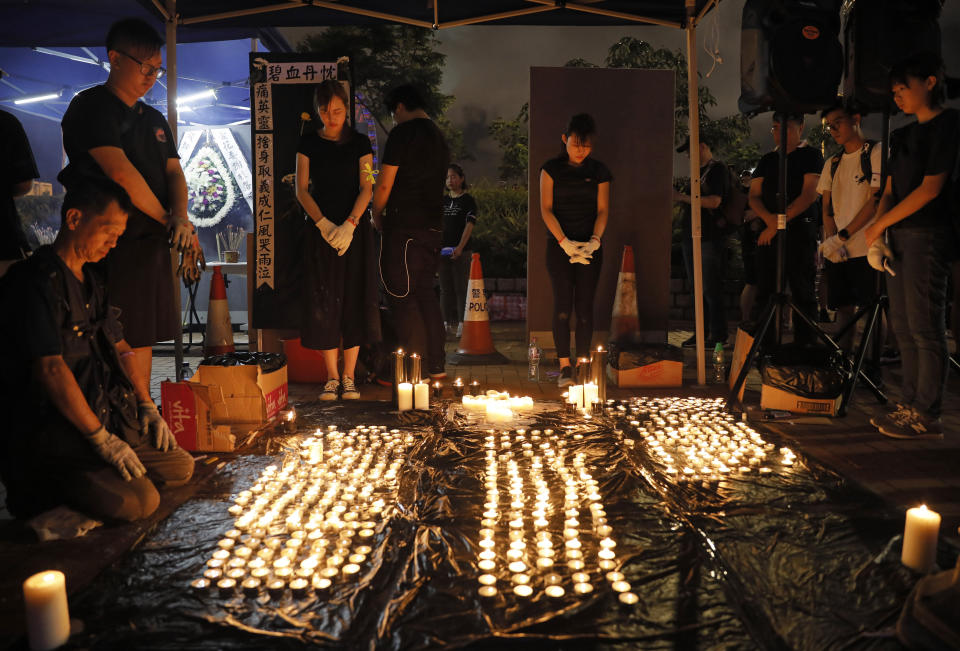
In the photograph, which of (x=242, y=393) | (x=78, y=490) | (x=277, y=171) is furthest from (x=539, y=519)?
(x=277, y=171)

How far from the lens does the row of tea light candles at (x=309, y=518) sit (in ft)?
6.26

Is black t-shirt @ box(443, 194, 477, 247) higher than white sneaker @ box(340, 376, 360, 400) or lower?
higher

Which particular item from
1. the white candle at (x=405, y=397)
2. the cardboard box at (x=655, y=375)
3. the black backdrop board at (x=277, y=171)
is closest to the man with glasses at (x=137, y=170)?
the white candle at (x=405, y=397)

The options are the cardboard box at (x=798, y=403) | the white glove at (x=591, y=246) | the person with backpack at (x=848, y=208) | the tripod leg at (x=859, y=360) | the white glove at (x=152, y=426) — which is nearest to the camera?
the white glove at (x=152, y=426)

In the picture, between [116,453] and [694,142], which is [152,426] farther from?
[694,142]

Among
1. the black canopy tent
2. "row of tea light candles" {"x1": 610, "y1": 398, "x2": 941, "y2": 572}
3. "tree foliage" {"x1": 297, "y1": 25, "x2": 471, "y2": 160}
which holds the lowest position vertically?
"row of tea light candles" {"x1": 610, "y1": 398, "x2": 941, "y2": 572}

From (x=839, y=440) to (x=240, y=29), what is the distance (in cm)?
488

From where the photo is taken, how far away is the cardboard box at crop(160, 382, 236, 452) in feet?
10.1

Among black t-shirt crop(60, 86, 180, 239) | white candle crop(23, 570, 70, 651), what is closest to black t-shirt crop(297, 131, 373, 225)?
black t-shirt crop(60, 86, 180, 239)

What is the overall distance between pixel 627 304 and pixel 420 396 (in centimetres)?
241

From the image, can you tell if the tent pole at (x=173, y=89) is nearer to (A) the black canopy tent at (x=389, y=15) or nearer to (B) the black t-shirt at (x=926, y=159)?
(A) the black canopy tent at (x=389, y=15)

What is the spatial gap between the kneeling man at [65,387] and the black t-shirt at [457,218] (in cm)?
487

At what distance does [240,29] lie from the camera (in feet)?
16.9

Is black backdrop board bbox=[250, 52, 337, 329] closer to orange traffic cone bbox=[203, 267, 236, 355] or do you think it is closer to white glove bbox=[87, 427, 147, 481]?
orange traffic cone bbox=[203, 267, 236, 355]
